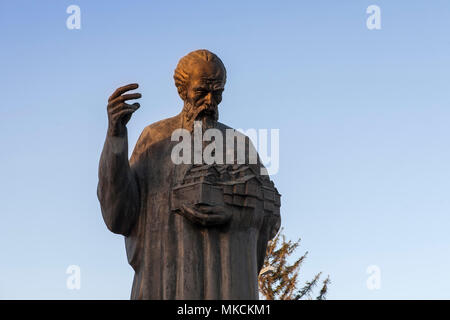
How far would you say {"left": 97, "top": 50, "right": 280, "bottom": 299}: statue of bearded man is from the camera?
7953 millimetres

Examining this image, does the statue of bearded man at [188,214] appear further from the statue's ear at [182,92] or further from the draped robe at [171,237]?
the statue's ear at [182,92]

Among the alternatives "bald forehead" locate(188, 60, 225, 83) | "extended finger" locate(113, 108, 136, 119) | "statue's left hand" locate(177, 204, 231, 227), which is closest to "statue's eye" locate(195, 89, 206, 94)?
"bald forehead" locate(188, 60, 225, 83)

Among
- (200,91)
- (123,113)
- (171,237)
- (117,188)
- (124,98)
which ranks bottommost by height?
(171,237)

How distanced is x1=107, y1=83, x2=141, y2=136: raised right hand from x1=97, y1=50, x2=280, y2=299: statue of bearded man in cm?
1

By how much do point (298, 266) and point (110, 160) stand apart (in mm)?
A: 32849

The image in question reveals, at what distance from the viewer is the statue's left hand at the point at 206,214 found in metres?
7.91

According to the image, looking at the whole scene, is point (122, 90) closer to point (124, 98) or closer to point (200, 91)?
point (124, 98)

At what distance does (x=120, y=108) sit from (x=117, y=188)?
829mm

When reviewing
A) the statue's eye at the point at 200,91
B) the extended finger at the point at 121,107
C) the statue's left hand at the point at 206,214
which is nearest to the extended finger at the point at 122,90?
the extended finger at the point at 121,107

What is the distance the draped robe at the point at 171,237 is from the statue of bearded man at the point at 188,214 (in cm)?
1

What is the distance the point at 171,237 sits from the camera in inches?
320

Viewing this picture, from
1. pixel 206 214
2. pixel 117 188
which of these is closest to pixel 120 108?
pixel 117 188

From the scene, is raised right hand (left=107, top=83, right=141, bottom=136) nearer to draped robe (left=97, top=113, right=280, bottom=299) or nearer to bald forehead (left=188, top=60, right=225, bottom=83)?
draped robe (left=97, top=113, right=280, bottom=299)
